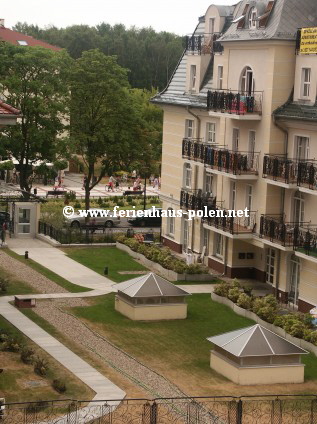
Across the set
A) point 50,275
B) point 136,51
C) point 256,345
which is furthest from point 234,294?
point 136,51

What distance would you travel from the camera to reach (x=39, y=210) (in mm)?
57031

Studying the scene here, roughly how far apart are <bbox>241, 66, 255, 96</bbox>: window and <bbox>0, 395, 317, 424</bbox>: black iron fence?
1907 centimetres

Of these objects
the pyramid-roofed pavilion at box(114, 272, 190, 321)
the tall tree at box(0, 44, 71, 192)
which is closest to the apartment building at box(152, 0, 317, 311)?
the pyramid-roofed pavilion at box(114, 272, 190, 321)

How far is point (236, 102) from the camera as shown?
43.6 m

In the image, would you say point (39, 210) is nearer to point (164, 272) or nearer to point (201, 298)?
point (164, 272)

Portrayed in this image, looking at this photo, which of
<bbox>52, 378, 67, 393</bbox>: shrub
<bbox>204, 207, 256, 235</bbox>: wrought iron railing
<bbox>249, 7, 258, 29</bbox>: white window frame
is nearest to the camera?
<bbox>52, 378, 67, 393</bbox>: shrub

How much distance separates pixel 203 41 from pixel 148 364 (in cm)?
2391

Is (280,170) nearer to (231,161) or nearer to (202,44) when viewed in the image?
(231,161)

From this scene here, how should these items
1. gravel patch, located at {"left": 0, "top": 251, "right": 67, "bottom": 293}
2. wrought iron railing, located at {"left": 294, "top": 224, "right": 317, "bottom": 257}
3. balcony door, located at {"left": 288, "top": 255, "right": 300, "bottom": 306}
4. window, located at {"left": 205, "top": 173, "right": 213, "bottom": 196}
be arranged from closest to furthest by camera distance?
wrought iron railing, located at {"left": 294, "top": 224, "right": 317, "bottom": 257}
balcony door, located at {"left": 288, "top": 255, "right": 300, "bottom": 306}
gravel patch, located at {"left": 0, "top": 251, "right": 67, "bottom": 293}
window, located at {"left": 205, "top": 173, "right": 213, "bottom": 196}

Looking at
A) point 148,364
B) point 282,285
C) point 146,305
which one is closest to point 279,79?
point 282,285

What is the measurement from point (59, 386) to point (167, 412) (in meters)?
3.48

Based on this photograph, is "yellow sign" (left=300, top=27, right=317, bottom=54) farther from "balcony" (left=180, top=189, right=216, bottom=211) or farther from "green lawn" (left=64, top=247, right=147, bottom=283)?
"green lawn" (left=64, top=247, right=147, bottom=283)

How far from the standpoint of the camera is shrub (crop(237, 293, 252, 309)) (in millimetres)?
38844

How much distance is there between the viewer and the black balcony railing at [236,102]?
4306cm
